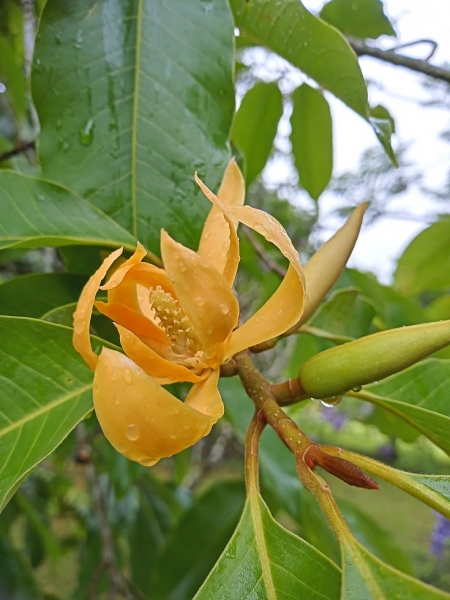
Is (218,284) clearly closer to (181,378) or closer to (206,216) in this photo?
(181,378)

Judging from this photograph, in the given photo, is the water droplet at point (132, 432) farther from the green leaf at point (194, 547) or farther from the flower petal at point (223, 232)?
the green leaf at point (194, 547)

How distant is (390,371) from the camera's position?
20.3 inches

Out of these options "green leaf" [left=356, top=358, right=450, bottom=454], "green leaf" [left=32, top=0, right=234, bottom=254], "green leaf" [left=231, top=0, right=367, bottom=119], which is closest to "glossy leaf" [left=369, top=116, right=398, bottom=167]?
"green leaf" [left=231, top=0, right=367, bottom=119]

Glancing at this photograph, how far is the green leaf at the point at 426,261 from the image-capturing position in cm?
171

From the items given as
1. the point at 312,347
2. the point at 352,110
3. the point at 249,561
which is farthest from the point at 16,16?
the point at 249,561

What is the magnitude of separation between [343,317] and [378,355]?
1.31 ft

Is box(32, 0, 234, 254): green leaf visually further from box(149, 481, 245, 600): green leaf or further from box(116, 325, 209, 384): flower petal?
box(149, 481, 245, 600): green leaf

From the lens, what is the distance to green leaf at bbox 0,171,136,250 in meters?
0.65

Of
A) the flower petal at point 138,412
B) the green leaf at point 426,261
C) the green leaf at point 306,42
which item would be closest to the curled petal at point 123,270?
the flower petal at point 138,412

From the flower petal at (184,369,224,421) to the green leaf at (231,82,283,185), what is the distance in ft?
2.98

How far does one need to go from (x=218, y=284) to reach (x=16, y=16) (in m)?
1.23

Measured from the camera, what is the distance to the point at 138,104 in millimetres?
747

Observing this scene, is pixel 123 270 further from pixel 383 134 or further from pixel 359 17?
pixel 359 17

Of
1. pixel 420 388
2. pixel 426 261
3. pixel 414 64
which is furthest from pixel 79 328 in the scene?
pixel 426 261
